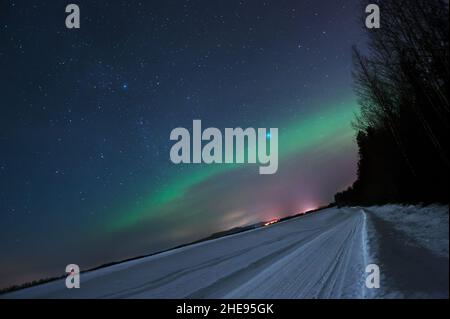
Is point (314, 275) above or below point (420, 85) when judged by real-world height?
below

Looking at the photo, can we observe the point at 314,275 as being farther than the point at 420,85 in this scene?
No

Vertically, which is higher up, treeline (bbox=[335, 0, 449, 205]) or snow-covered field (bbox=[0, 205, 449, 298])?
treeline (bbox=[335, 0, 449, 205])

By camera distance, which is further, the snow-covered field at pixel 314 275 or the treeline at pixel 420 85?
the treeline at pixel 420 85

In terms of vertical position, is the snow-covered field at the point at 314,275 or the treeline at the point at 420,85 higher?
the treeline at the point at 420,85

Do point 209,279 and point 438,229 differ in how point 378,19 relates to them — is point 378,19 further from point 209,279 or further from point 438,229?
point 209,279

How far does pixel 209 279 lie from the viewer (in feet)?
16.9

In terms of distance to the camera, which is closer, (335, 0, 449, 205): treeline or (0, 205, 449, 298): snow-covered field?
(0, 205, 449, 298): snow-covered field
